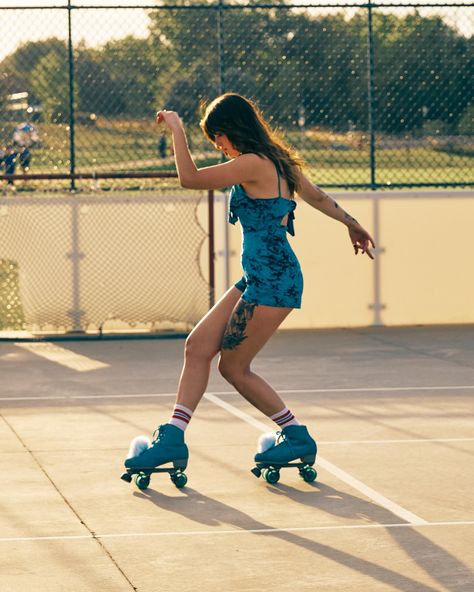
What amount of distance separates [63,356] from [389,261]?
3.58 meters

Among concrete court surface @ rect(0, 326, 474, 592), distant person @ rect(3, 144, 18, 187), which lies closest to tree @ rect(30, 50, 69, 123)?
distant person @ rect(3, 144, 18, 187)

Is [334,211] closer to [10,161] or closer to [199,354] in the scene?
[199,354]

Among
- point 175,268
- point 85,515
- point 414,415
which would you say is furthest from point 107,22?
point 85,515

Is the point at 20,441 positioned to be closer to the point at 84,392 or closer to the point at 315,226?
the point at 84,392

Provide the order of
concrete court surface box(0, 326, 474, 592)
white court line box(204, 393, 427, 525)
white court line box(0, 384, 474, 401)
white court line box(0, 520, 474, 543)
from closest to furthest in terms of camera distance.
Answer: concrete court surface box(0, 326, 474, 592)
white court line box(0, 520, 474, 543)
white court line box(204, 393, 427, 525)
white court line box(0, 384, 474, 401)

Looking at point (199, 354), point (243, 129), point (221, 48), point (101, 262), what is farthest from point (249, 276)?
point (221, 48)

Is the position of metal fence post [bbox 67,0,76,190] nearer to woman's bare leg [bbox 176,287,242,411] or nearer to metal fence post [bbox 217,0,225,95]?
metal fence post [bbox 217,0,225,95]

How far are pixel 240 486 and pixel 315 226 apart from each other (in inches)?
291

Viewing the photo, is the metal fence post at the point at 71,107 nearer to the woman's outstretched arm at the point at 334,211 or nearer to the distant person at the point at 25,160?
the distant person at the point at 25,160

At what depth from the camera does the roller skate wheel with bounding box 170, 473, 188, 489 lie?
25.8ft

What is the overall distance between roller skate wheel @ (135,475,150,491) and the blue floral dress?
102 cm

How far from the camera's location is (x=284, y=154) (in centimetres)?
789

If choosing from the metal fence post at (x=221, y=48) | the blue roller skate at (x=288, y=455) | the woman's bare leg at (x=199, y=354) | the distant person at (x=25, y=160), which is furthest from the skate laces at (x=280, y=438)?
the distant person at (x=25, y=160)

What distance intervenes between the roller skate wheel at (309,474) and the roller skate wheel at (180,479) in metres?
0.61
